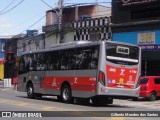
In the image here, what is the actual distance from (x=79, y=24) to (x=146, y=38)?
28.3ft

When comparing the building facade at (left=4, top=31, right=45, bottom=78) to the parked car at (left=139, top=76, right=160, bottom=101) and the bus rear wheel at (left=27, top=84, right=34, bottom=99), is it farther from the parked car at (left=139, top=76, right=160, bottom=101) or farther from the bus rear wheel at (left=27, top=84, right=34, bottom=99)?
the parked car at (left=139, top=76, right=160, bottom=101)

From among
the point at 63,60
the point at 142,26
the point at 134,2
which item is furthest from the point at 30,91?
the point at 134,2

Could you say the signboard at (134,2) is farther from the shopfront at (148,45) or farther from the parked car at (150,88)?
the parked car at (150,88)

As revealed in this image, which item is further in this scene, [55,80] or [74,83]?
[55,80]

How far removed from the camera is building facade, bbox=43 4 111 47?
123 feet

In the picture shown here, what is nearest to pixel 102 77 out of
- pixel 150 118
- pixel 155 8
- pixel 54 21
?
pixel 150 118

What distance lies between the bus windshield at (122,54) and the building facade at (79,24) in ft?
46.3

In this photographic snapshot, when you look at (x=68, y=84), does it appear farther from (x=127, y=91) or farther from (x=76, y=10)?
(x=76, y=10)

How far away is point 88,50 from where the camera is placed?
71.9 feet

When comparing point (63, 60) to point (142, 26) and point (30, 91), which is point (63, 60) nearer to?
point (30, 91)

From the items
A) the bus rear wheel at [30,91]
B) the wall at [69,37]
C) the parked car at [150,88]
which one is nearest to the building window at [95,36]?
the wall at [69,37]

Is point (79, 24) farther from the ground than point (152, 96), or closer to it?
farther from the ground

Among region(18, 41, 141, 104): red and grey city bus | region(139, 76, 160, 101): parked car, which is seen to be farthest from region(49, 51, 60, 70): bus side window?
region(139, 76, 160, 101): parked car

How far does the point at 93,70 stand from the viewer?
70.2ft
